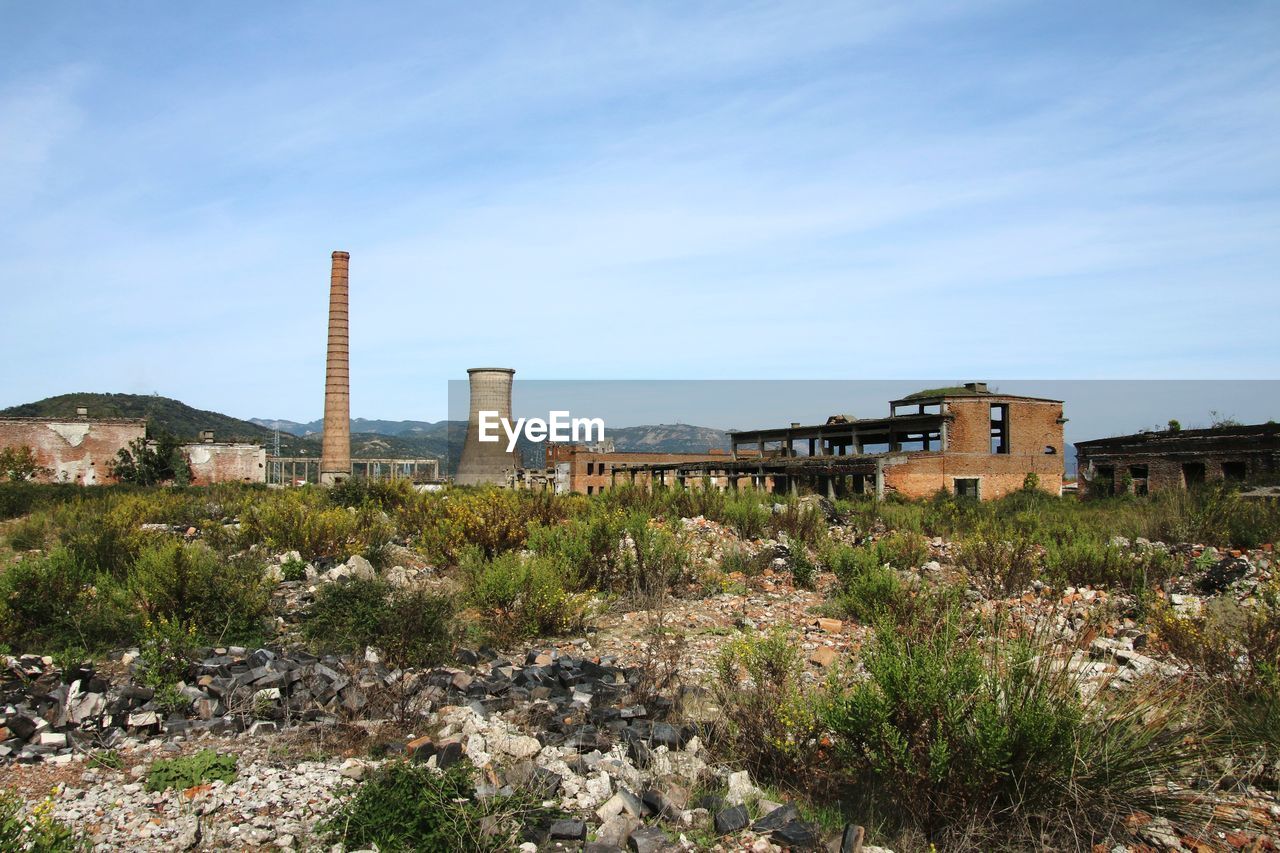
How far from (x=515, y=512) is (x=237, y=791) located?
8.31 metres

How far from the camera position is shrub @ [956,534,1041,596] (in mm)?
10312

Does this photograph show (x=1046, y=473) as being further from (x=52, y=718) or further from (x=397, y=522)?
(x=52, y=718)

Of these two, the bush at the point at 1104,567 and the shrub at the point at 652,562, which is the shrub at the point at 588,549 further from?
the bush at the point at 1104,567

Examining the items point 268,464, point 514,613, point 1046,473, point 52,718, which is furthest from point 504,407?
point 52,718

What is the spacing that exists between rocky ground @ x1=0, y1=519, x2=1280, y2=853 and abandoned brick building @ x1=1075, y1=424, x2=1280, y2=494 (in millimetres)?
A: 24014

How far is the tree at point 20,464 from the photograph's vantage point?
1385 inches

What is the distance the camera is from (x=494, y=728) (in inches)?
209

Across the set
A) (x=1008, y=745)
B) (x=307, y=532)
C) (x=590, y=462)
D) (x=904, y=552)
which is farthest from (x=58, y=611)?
(x=590, y=462)

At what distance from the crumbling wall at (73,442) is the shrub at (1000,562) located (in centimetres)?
4034

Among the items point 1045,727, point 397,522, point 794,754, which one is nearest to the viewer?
point 1045,727

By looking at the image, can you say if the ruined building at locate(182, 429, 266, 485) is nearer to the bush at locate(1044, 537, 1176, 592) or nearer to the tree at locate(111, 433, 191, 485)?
the tree at locate(111, 433, 191, 485)

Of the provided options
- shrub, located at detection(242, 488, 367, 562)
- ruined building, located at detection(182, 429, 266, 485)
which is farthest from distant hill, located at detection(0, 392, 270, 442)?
shrub, located at detection(242, 488, 367, 562)

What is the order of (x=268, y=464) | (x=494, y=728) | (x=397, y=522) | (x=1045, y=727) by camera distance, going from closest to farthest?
(x=1045, y=727) → (x=494, y=728) → (x=397, y=522) → (x=268, y=464)

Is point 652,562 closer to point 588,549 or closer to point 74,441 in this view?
point 588,549
